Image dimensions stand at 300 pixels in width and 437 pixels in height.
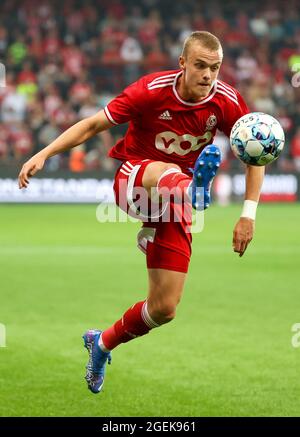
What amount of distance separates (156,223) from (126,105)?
2.74 ft

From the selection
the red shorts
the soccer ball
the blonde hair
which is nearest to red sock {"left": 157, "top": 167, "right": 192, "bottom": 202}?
the red shorts

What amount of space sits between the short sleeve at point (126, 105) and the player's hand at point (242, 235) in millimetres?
1059

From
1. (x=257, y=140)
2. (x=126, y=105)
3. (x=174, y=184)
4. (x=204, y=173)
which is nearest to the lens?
(x=204, y=173)

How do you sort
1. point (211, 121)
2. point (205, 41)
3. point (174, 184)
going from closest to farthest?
point (174, 184) < point (205, 41) < point (211, 121)

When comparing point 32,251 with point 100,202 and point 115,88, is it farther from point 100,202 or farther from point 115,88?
point 115,88

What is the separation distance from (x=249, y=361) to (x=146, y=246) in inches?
65.9

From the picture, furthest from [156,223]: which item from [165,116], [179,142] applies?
[165,116]

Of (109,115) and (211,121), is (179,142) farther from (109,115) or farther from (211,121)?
(109,115)

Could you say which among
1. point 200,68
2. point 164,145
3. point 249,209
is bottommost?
point 249,209

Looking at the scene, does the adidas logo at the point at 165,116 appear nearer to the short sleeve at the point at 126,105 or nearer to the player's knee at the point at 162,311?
the short sleeve at the point at 126,105

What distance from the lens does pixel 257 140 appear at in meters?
6.08

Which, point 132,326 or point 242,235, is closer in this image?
point 242,235

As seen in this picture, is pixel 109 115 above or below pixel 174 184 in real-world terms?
above
